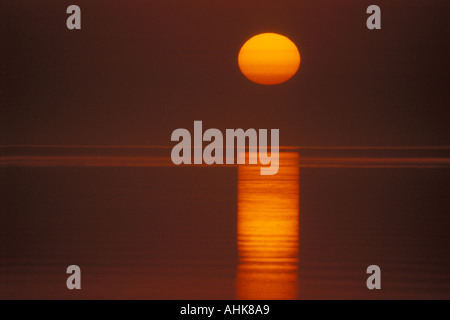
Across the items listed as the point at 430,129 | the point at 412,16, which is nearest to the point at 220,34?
the point at 430,129

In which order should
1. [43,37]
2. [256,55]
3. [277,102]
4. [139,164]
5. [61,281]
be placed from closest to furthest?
[61,281]
[139,164]
[256,55]
[277,102]
[43,37]

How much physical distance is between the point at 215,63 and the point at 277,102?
3.03 meters

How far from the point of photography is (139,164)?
269 inches

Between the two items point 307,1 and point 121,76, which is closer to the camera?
point 121,76

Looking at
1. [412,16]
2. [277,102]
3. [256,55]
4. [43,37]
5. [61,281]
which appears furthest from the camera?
[412,16]

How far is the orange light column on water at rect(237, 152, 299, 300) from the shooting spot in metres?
2.65

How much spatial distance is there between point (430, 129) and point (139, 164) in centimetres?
1185

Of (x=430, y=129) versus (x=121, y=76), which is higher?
(x=121, y=76)

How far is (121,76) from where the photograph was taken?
71.4ft

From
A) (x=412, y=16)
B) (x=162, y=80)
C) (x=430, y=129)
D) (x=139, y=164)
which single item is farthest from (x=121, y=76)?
(x=139, y=164)

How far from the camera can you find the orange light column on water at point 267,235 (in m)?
2.65

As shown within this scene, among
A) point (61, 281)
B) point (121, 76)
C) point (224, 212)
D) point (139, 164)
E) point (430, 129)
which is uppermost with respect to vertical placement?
point (121, 76)

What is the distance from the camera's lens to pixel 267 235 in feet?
11.5

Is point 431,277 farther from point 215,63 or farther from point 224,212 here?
point 215,63
